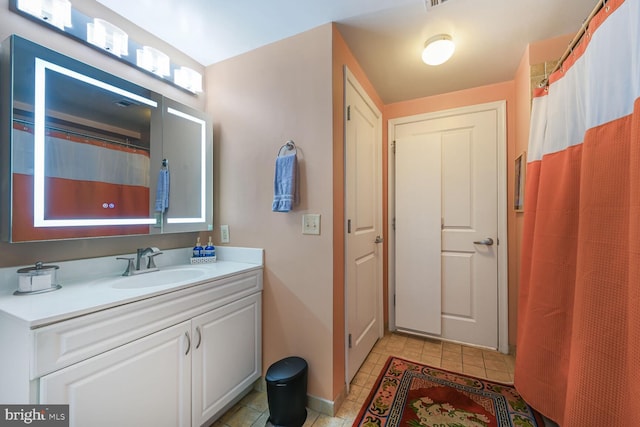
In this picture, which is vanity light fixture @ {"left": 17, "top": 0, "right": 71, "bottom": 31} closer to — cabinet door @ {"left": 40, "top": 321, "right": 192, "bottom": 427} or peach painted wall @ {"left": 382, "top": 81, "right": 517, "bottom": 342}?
cabinet door @ {"left": 40, "top": 321, "right": 192, "bottom": 427}

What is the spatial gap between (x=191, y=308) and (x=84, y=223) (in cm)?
71

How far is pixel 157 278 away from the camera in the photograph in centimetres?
151

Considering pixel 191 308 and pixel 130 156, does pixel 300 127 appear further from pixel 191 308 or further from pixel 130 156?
pixel 191 308

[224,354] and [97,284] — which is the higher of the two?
[97,284]

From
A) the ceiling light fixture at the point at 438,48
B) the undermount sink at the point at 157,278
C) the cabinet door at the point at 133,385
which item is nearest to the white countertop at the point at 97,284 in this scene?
the undermount sink at the point at 157,278

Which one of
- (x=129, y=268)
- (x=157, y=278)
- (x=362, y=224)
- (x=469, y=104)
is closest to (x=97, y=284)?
(x=129, y=268)

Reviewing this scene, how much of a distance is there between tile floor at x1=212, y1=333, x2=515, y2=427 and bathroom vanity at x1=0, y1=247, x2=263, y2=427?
0.10 meters

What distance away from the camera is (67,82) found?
1235 mm

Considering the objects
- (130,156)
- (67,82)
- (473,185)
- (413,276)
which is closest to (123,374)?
(130,156)

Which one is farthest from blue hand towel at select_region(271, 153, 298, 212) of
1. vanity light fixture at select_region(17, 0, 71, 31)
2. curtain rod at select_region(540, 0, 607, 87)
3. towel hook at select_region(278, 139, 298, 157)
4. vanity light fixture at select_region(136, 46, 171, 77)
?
curtain rod at select_region(540, 0, 607, 87)

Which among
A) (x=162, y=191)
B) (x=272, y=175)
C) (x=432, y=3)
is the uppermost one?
(x=432, y=3)

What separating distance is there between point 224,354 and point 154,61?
1.84 m

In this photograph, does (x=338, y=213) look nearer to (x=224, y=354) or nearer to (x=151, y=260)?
(x=224, y=354)

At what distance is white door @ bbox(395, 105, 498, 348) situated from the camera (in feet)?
7.14
